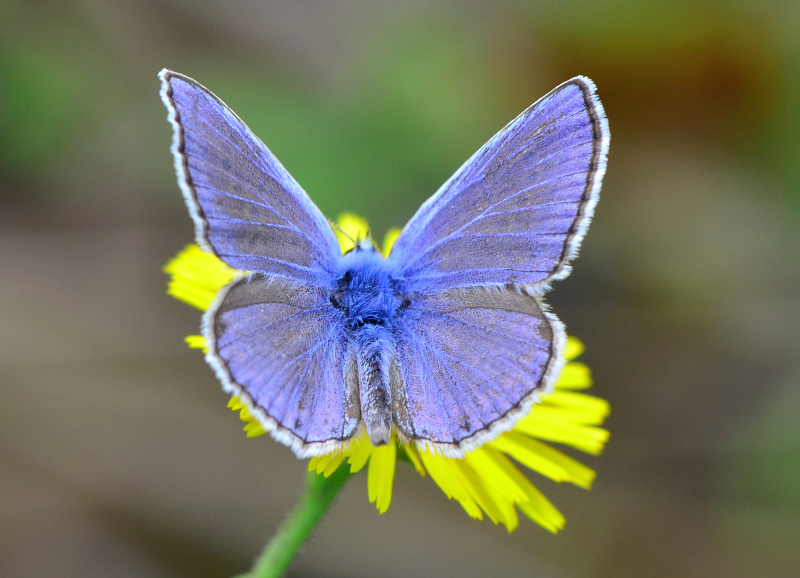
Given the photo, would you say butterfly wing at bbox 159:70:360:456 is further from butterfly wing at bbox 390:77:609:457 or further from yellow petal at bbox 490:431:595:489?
yellow petal at bbox 490:431:595:489

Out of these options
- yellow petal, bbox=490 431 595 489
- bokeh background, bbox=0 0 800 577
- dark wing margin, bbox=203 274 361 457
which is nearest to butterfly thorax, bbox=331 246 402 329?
dark wing margin, bbox=203 274 361 457

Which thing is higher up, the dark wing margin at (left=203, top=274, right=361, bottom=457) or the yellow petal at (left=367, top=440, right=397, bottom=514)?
the dark wing margin at (left=203, top=274, right=361, bottom=457)

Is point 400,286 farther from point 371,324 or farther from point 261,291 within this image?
point 261,291

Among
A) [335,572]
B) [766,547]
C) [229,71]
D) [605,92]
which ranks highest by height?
[605,92]

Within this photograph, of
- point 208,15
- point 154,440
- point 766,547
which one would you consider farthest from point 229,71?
point 766,547

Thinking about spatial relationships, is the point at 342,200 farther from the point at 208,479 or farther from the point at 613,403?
the point at 613,403
